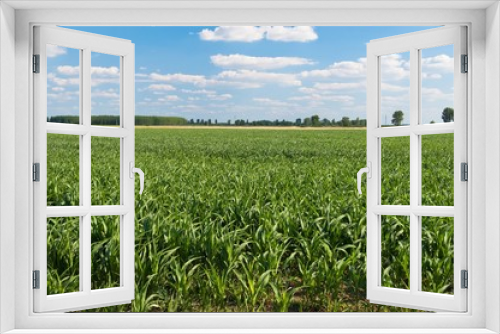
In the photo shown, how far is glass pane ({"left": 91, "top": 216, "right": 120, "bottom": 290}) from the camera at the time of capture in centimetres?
371

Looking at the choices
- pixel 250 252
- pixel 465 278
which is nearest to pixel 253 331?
pixel 465 278

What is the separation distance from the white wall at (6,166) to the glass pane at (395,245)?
2.81m

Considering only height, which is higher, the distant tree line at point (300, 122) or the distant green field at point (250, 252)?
the distant tree line at point (300, 122)

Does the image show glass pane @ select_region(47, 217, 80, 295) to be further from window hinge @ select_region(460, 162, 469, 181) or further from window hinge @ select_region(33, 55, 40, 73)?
window hinge @ select_region(460, 162, 469, 181)

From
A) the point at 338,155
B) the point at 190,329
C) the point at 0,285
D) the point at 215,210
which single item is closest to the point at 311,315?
the point at 190,329

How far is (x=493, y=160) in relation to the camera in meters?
2.07

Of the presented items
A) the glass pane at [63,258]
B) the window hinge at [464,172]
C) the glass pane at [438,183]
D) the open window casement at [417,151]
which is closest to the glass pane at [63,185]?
the glass pane at [63,258]

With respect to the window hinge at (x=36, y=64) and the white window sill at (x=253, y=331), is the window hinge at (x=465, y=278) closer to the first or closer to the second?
the white window sill at (x=253, y=331)

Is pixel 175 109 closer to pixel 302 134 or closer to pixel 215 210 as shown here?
pixel 302 134

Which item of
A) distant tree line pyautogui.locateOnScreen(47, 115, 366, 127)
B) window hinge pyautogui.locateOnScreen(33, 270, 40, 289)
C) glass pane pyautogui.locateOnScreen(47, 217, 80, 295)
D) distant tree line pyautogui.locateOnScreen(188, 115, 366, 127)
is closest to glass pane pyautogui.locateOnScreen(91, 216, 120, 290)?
glass pane pyautogui.locateOnScreen(47, 217, 80, 295)

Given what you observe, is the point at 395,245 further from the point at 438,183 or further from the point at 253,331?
the point at 253,331

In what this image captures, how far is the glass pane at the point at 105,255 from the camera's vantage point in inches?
146

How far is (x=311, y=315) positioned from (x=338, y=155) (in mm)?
10745
